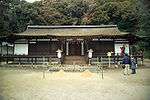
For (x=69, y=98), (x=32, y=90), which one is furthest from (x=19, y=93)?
(x=69, y=98)

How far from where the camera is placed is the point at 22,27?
124ft

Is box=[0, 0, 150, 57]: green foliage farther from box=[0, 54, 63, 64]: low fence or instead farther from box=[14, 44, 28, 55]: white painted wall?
box=[0, 54, 63, 64]: low fence

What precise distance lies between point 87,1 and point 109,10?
21.8 ft

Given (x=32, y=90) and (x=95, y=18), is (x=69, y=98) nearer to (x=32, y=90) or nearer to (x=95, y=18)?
(x=32, y=90)

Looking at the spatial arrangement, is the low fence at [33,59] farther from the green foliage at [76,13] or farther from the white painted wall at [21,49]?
the green foliage at [76,13]

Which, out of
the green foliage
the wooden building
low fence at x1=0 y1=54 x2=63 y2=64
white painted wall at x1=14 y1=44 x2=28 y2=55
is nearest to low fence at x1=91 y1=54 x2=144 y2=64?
the wooden building

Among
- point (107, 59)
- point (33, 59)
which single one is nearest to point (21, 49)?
point (33, 59)

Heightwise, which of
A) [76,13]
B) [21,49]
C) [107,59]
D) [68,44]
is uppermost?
[76,13]

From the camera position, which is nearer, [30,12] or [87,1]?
[30,12]

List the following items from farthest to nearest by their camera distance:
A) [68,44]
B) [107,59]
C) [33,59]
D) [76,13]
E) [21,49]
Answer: [76,13] → [68,44] → [21,49] → [33,59] → [107,59]

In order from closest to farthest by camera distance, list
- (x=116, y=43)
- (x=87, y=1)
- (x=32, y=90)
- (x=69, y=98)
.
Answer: (x=69, y=98) → (x=32, y=90) → (x=116, y=43) → (x=87, y=1)

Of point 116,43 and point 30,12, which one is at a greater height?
point 30,12

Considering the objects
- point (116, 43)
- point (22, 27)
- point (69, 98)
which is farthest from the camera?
point (22, 27)

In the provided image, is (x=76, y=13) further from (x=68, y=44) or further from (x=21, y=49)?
(x=21, y=49)
